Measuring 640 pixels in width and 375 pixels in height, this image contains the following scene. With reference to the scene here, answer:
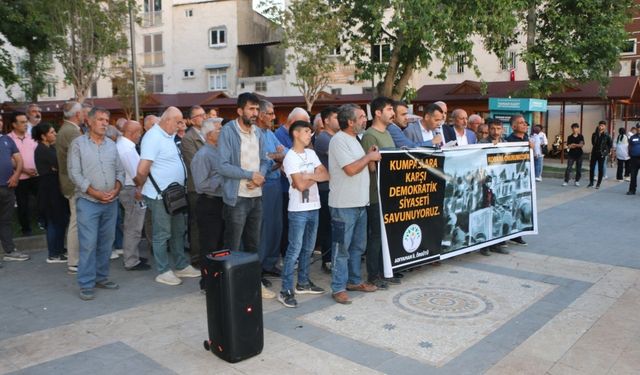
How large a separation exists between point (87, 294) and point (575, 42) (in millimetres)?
18448

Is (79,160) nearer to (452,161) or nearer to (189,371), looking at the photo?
(189,371)

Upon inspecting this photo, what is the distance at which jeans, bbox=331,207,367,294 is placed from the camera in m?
5.08

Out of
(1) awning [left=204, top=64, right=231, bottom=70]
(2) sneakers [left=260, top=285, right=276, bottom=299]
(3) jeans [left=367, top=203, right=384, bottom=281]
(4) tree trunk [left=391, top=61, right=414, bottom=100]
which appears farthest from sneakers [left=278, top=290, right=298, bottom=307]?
(1) awning [left=204, top=64, right=231, bottom=70]

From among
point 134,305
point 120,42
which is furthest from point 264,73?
point 134,305

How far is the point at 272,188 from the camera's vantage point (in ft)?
19.0

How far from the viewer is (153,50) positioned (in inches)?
1694

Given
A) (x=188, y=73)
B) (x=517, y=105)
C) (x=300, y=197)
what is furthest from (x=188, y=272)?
(x=188, y=73)

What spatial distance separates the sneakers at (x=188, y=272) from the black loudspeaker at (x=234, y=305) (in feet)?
7.53

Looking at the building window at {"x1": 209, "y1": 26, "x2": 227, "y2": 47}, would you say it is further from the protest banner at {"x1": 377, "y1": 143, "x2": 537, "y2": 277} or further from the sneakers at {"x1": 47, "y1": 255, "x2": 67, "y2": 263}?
the protest banner at {"x1": 377, "y1": 143, "x2": 537, "y2": 277}

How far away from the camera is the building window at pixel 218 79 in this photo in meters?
40.4

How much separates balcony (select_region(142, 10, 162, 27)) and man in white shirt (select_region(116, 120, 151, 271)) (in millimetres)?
39457

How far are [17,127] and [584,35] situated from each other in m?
18.1

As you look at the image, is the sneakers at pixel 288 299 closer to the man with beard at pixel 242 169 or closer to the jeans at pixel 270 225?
the man with beard at pixel 242 169

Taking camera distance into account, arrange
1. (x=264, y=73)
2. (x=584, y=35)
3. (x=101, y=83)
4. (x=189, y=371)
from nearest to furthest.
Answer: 1. (x=189, y=371)
2. (x=584, y=35)
3. (x=264, y=73)
4. (x=101, y=83)
